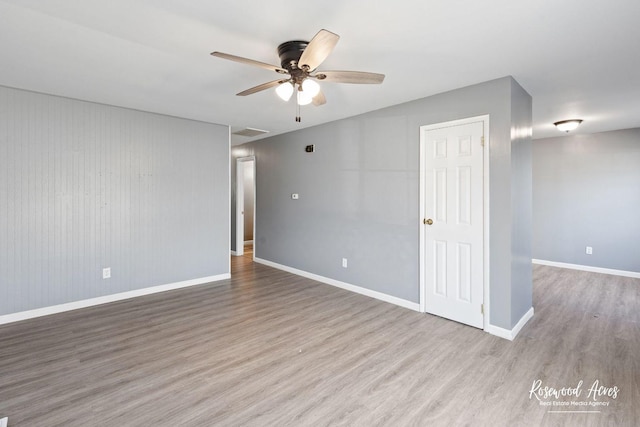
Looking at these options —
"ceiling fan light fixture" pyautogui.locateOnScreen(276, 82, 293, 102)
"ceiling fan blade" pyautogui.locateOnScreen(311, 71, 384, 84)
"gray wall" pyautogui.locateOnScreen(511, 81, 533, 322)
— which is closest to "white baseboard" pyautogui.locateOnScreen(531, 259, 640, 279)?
"gray wall" pyautogui.locateOnScreen(511, 81, 533, 322)

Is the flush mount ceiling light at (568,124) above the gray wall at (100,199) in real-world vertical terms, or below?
above

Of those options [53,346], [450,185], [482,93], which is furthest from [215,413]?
[482,93]

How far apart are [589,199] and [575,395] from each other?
14.8ft

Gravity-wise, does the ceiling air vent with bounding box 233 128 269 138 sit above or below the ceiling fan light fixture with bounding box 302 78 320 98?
above

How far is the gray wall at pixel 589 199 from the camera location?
4828 mm

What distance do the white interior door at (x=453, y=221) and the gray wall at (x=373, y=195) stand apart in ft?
0.40

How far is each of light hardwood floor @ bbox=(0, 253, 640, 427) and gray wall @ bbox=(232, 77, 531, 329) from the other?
0.54m

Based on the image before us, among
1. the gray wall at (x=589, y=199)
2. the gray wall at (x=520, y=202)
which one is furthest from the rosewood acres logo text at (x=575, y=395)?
the gray wall at (x=589, y=199)

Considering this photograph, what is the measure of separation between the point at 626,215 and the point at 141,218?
24.0ft

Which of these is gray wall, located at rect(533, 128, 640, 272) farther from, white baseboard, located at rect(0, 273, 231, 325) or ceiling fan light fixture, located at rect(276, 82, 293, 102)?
white baseboard, located at rect(0, 273, 231, 325)

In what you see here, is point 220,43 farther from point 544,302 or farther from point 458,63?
point 544,302

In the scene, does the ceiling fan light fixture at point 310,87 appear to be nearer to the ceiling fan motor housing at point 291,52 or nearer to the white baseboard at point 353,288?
the ceiling fan motor housing at point 291,52

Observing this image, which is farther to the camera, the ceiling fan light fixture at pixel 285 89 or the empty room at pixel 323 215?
the ceiling fan light fixture at pixel 285 89

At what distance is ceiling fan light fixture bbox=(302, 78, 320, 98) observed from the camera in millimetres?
2188
